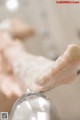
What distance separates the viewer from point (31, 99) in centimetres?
38

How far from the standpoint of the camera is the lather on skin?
33cm

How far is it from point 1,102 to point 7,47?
110 mm

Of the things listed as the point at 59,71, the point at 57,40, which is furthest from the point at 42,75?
the point at 57,40

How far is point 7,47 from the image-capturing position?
52 centimetres

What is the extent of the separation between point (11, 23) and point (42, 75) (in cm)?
21

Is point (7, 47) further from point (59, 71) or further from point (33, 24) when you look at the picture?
point (59, 71)

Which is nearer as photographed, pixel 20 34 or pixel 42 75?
pixel 42 75

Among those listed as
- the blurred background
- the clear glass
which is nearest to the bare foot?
the blurred background

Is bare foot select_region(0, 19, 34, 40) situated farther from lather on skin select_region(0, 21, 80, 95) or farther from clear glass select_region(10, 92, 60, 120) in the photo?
clear glass select_region(10, 92, 60, 120)

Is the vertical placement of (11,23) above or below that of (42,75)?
above

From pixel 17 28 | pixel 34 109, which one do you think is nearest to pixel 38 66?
pixel 34 109

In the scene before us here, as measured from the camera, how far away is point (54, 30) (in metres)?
0.48

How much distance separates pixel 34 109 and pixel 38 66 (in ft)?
0.21

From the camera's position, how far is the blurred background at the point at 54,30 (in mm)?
428
